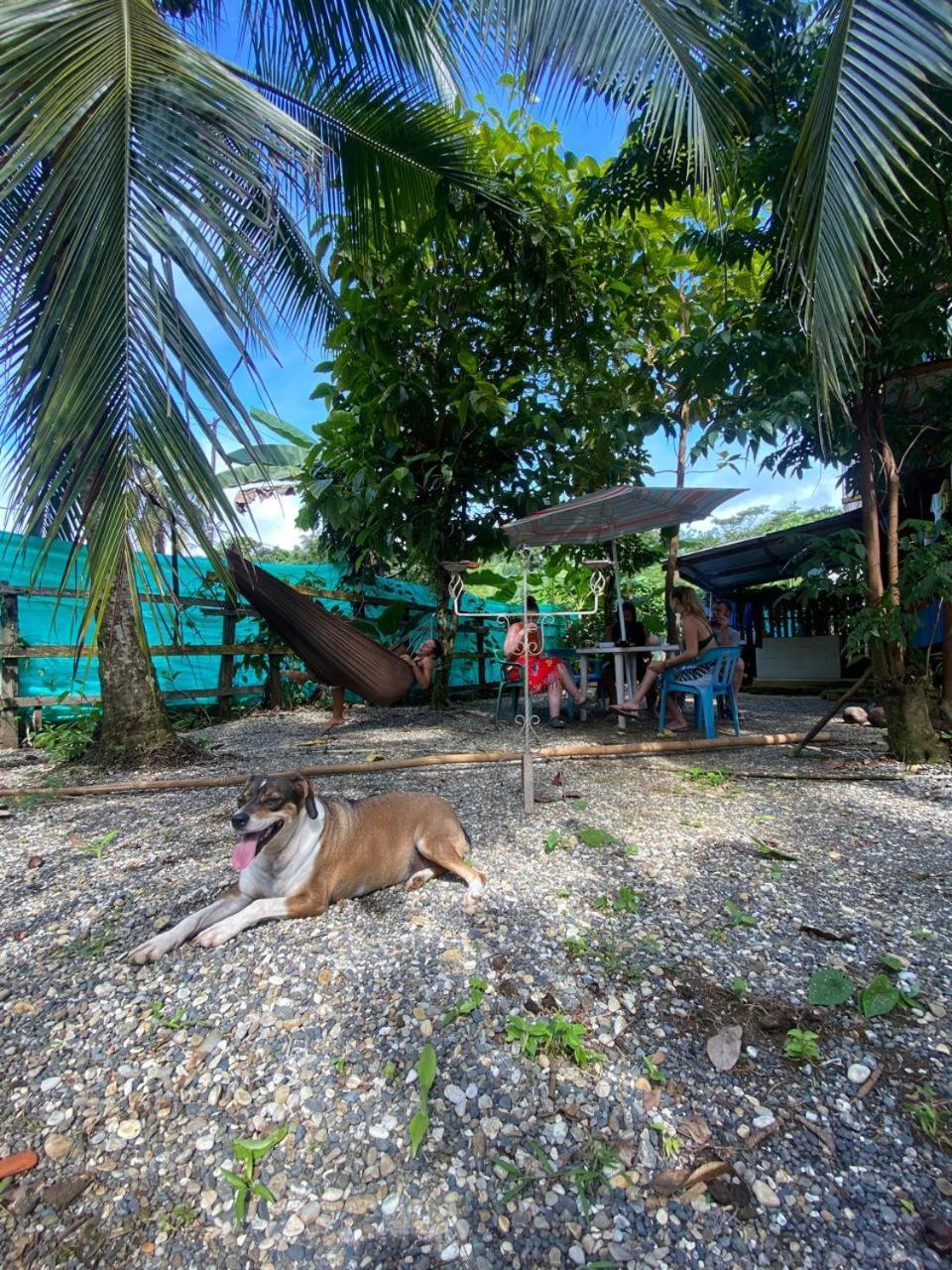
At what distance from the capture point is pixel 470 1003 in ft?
5.04

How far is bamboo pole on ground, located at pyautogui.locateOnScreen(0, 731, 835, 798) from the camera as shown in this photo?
3590mm

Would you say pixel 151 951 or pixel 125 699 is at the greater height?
pixel 125 699

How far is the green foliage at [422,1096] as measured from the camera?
3.83ft

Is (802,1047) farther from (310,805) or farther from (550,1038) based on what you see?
(310,805)

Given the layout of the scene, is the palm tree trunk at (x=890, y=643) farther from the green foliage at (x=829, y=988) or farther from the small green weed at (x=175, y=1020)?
the small green weed at (x=175, y=1020)

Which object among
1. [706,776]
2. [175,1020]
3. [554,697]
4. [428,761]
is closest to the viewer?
[175,1020]

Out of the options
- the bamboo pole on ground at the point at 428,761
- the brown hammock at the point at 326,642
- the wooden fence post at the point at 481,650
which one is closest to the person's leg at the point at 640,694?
the bamboo pole on ground at the point at 428,761

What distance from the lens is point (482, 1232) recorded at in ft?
3.30

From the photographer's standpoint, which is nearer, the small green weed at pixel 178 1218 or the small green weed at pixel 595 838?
the small green weed at pixel 178 1218

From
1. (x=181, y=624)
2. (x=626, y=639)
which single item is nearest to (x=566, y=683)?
(x=626, y=639)

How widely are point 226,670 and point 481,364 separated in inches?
164

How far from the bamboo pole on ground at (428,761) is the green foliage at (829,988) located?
7.27 feet

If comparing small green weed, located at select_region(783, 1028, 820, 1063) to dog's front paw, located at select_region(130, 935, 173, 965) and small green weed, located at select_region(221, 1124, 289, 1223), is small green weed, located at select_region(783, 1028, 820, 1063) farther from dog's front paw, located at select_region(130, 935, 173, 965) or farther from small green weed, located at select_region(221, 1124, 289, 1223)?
dog's front paw, located at select_region(130, 935, 173, 965)

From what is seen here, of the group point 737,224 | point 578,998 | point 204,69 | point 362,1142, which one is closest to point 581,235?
point 737,224
